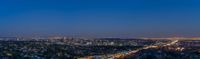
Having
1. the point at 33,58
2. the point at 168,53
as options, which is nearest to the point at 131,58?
the point at 168,53

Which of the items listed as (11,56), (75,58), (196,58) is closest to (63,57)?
(75,58)

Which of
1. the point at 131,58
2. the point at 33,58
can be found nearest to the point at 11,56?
the point at 33,58

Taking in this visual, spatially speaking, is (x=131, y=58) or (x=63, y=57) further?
(x=63, y=57)

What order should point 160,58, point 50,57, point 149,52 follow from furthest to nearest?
point 50,57 → point 149,52 → point 160,58

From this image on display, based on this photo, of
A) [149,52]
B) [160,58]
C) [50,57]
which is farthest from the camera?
[50,57]

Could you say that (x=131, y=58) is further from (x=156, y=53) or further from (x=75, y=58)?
(x=75, y=58)

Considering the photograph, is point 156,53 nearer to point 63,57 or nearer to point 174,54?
point 174,54

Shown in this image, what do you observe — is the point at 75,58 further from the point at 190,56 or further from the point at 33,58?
the point at 190,56

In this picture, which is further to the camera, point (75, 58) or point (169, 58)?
point (75, 58)
